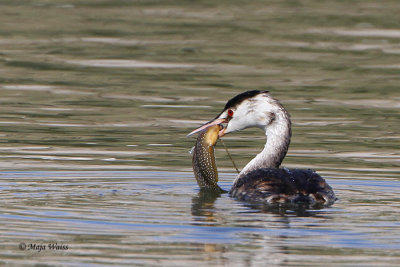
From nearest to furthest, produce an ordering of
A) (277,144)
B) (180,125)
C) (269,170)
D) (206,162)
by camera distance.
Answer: (269,170) < (206,162) < (277,144) < (180,125)

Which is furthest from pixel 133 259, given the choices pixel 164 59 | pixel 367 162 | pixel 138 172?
pixel 164 59

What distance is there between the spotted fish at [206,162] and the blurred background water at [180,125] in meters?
0.35

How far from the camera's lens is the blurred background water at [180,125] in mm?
9695

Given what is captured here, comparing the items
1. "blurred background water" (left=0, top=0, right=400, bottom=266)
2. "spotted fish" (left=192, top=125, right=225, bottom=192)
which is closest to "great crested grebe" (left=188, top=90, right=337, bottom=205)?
"spotted fish" (left=192, top=125, right=225, bottom=192)

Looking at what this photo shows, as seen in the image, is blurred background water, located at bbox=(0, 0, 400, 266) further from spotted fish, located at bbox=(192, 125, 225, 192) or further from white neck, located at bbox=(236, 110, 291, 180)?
white neck, located at bbox=(236, 110, 291, 180)

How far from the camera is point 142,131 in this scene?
16531 millimetres

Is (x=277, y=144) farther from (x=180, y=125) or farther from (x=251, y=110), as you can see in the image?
(x=180, y=125)

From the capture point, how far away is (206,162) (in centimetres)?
1259

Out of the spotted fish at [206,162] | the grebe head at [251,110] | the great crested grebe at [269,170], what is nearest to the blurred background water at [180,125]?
the great crested grebe at [269,170]

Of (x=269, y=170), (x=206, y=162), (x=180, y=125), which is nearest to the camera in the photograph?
(x=269, y=170)

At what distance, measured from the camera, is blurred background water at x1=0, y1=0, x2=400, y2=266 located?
970cm

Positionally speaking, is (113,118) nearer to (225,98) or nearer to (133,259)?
(225,98)

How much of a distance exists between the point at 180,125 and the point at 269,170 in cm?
518

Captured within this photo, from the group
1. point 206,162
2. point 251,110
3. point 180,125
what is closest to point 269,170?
point 206,162
